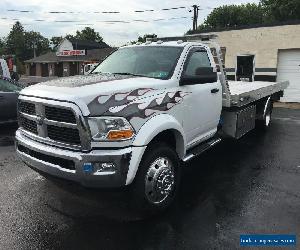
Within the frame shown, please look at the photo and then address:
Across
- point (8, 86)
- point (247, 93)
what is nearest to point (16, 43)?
point (8, 86)

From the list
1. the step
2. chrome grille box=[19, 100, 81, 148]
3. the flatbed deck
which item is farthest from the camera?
the flatbed deck

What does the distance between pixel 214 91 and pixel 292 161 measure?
2461 millimetres

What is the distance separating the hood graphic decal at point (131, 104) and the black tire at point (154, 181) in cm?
49

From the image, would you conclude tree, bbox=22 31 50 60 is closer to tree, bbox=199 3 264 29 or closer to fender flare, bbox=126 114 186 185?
tree, bbox=199 3 264 29

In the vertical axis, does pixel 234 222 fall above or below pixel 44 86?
below

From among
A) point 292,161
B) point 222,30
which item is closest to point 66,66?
point 222,30

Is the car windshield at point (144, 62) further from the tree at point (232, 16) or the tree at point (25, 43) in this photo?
the tree at point (25, 43)

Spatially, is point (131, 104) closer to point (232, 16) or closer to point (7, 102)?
point (7, 102)

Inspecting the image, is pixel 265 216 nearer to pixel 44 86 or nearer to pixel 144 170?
pixel 144 170

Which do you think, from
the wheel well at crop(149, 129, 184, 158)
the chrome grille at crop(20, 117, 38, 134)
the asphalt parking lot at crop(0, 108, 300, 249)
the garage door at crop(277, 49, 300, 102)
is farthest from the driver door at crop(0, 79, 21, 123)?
the garage door at crop(277, 49, 300, 102)

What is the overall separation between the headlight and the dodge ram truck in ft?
0.04

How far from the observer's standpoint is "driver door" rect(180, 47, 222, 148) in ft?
16.6

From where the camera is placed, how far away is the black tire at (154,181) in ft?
13.8

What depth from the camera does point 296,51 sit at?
57.5 feet
